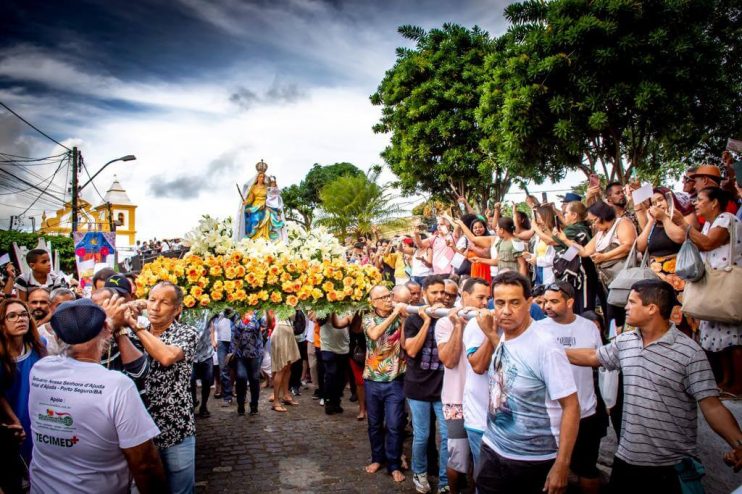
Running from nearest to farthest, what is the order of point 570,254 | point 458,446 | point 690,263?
1. point 690,263
2. point 458,446
3. point 570,254

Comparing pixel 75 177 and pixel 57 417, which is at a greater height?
pixel 75 177

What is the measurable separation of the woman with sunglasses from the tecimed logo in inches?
67.5

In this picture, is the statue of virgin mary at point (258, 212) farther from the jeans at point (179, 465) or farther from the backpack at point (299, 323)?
the jeans at point (179, 465)

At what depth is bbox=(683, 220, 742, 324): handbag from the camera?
15.0 feet

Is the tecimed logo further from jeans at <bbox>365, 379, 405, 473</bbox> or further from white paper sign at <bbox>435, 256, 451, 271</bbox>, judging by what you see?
white paper sign at <bbox>435, 256, 451, 271</bbox>

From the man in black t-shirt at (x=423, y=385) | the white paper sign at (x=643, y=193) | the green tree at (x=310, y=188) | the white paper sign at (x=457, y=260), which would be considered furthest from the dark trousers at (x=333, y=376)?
the green tree at (x=310, y=188)

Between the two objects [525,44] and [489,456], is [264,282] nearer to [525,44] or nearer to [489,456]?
[489,456]

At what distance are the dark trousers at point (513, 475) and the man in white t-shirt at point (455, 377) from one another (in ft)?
4.41

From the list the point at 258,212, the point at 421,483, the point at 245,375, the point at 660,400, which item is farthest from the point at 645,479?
the point at 258,212

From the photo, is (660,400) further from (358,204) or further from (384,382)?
(358,204)

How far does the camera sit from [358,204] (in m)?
28.4

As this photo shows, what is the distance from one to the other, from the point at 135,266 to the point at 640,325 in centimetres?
Answer: 2375

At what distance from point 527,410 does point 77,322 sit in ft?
8.79

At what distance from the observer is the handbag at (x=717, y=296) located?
4566 millimetres
